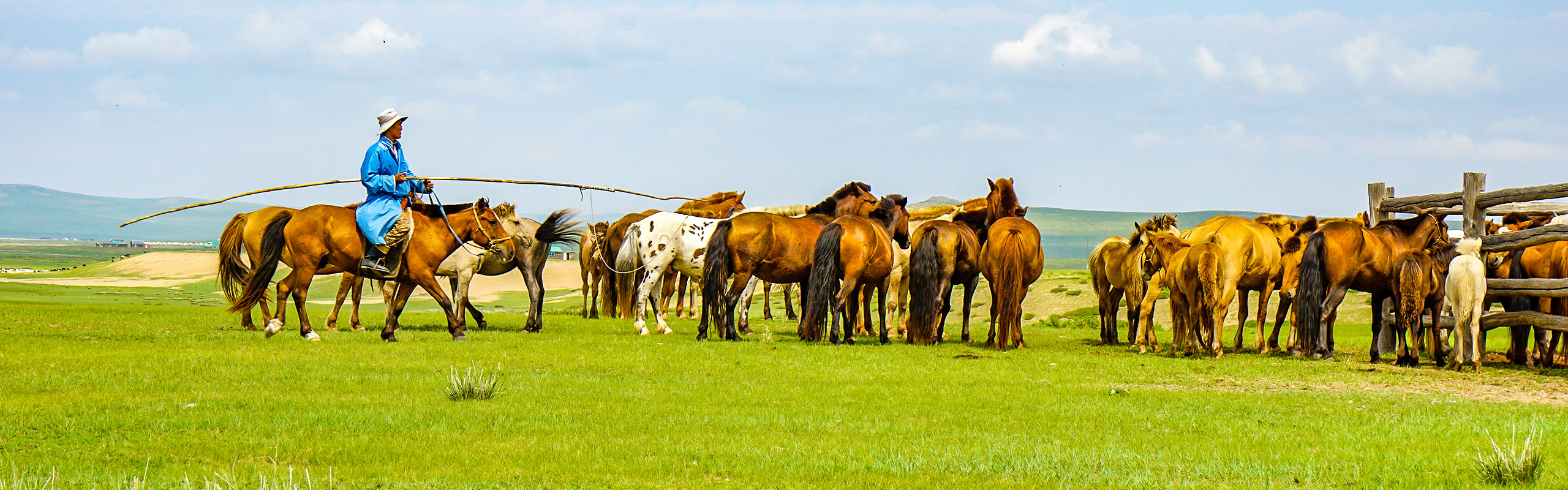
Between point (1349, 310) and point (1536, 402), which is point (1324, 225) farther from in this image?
point (1349, 310)

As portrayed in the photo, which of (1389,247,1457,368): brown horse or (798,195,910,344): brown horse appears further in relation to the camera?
(798,195,910,344): brown horse

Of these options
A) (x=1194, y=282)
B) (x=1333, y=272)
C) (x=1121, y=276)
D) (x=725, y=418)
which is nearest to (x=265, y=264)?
(x=725, y=418)

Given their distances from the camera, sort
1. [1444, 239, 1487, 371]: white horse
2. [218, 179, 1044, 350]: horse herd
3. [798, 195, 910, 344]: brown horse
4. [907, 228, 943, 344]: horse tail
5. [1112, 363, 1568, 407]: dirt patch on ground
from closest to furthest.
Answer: [1112, 363, 1568, 407]: dirt patch on ground → [1444, 239, 1487, 371]: white horse → [218, 179, 1044, 350]: horse herd → [798, 195, 910, 344]: brown horse → [907, 228, 943, 344]: horse tail

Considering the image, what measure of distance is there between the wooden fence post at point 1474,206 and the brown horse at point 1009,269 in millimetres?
5488

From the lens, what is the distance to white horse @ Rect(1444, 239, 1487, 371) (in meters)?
11.8

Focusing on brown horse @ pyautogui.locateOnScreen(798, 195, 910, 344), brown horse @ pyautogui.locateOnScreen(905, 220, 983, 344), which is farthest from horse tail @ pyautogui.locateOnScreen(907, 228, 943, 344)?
brown horse @ pyautogui.locateOnScreen(798, 195, 910, 344)

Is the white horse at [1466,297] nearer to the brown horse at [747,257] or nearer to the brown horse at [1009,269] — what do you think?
the brown horse at [1009,269]

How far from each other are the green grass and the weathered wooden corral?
3.37 feet

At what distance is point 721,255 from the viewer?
49.5ft

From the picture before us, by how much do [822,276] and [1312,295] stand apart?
6564mm

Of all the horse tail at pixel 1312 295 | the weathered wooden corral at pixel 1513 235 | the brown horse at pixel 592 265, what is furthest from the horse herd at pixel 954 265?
the brown horse at pixel 592 265

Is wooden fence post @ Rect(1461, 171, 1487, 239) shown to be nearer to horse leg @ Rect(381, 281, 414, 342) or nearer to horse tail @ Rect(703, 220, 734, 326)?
horse tail @ Rect(703, 220, 734, 326)

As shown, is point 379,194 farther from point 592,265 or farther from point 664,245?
point 592,265

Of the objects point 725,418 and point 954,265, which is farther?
point 954,265
